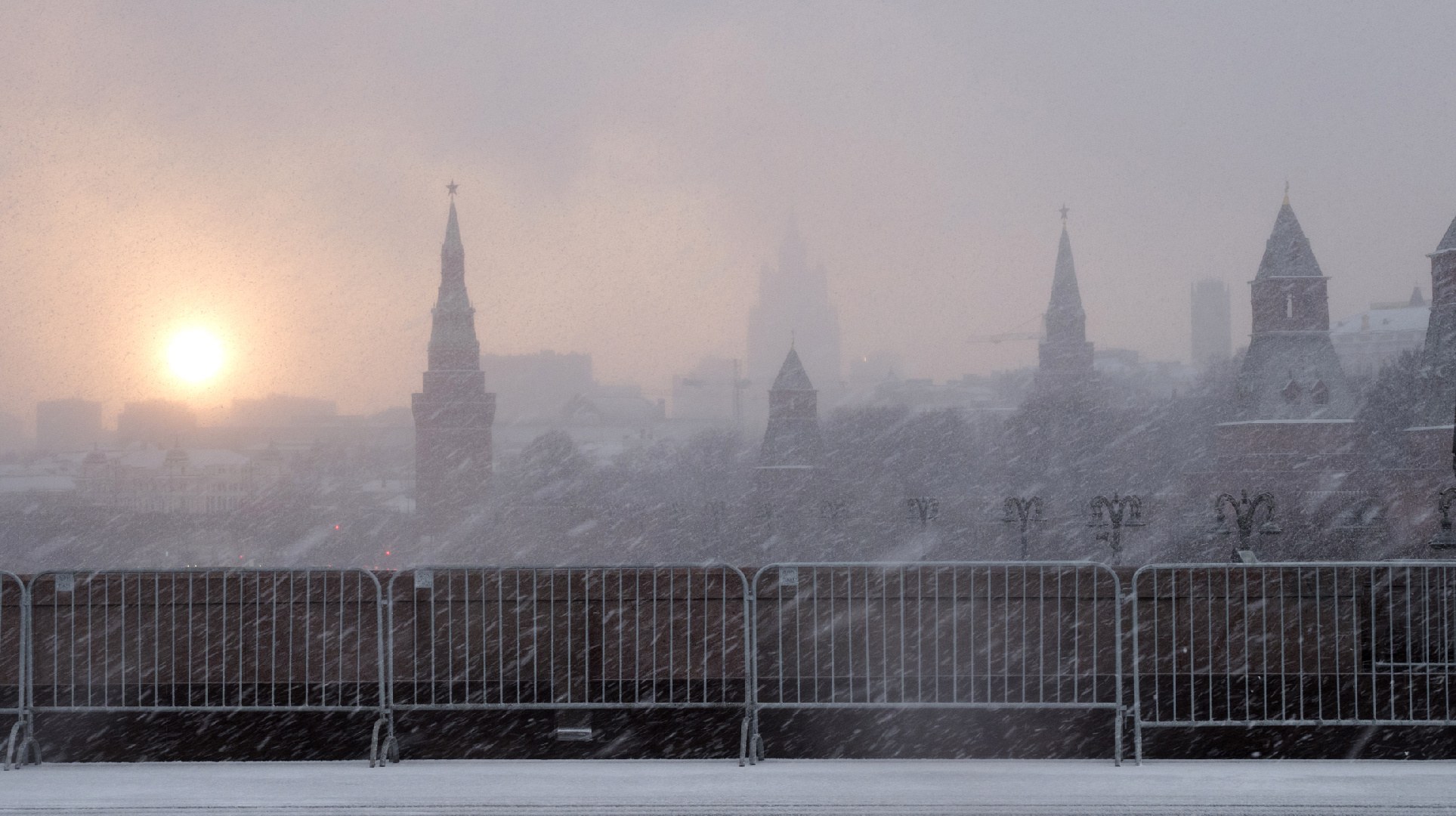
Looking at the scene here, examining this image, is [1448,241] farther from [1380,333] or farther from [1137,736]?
[1380,333]

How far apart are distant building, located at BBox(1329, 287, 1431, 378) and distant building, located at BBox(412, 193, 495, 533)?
9562cm

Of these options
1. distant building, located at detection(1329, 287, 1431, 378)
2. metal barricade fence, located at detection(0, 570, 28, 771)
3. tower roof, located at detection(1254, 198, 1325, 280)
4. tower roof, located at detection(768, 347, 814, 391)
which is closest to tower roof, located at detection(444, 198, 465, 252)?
tower roof, located at detection(768, 347, 814, 391)

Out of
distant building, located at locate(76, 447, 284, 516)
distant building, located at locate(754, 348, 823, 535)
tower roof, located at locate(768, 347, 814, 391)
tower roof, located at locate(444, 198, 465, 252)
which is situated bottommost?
distant building, located at locate(76, 447, 284, 516)

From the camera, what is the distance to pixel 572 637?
8484 millimetres

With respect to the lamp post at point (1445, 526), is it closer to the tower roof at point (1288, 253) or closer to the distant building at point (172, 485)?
the tower roof at point (1288, 253)

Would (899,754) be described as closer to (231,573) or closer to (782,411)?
(231,573)

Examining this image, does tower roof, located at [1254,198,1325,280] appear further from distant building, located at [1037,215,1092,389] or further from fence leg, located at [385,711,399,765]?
fence leg, located at [385,711,399,765]

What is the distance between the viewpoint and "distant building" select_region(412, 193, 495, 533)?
117062 mm

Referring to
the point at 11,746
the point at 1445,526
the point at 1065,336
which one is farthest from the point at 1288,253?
the point at 11,746

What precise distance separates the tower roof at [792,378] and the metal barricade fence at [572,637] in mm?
95224

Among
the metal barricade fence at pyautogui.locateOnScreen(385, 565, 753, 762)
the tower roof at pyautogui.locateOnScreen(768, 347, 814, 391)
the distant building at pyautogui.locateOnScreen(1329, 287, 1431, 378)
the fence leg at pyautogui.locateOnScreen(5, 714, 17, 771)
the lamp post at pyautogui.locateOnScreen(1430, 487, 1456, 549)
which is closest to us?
the fence leg at pyautogui.locateOnScreen(5, 714, 17, 771)

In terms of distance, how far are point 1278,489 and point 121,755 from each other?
237 ft

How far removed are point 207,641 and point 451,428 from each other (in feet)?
365

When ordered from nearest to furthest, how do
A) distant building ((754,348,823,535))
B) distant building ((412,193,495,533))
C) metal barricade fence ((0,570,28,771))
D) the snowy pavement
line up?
the snowy pavement
metal barricade fence ((0,570,28,771))
distant building ((754,348,823,535))
distant building ((412,193,495,533))
